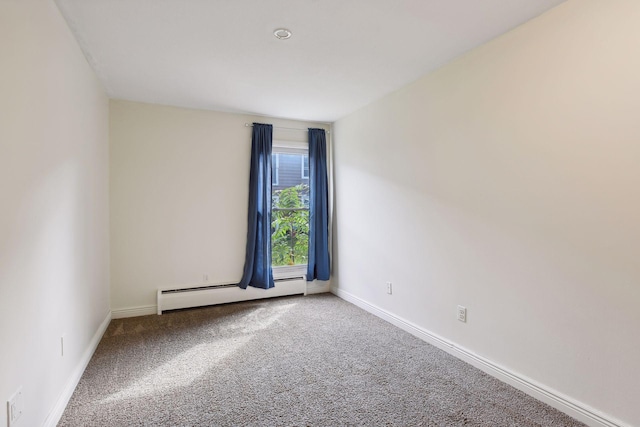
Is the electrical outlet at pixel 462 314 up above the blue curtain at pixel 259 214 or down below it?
below

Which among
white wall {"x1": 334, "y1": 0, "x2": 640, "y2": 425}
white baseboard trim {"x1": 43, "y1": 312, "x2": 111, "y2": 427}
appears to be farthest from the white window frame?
white baseboard trim {"x1": 43, "y1": 312, "x2": 111, "y2": 427}

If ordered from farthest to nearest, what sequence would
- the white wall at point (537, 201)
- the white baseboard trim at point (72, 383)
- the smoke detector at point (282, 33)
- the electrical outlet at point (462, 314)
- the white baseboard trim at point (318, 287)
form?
1. the white baseboard trim at point (318, 287)
2. the electrical outlet at point (462, 314)
3. the smoke detector at point (282, 33)
4. the white baseboard trim at point (72, 383)
5. the white wall at point (537, 201)

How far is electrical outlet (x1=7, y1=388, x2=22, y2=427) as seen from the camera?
4.68 feet

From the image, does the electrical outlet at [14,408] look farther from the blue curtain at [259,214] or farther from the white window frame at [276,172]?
the white window frame at [276,172]

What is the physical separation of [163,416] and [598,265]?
267cm

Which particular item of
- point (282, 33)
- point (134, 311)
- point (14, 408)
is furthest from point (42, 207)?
point (134, 311)

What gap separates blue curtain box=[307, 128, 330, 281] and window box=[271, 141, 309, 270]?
149mm

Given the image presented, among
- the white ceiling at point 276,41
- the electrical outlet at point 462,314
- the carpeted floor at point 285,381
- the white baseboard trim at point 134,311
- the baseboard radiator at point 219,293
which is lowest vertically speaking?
the carpeted floor at point 285,381

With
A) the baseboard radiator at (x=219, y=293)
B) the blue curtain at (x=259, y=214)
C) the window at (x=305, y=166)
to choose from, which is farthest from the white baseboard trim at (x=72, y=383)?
the window at (x=305, y=166)

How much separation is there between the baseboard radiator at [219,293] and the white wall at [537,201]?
1747 mm

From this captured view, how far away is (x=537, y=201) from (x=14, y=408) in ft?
9.76

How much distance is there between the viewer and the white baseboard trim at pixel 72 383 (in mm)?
1923

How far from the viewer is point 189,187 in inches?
165

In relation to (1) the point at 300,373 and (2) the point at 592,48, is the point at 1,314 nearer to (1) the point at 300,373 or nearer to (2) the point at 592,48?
(1) the point at 300,373
